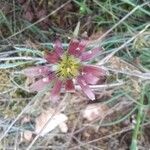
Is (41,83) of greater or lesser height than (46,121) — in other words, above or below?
above

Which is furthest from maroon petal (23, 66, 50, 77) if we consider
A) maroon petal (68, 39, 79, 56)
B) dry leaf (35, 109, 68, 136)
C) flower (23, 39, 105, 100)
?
dry leaf (35, 109, 68, 136)

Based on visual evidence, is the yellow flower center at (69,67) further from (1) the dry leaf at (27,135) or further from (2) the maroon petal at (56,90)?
(1) the dry leaf at (27,135)

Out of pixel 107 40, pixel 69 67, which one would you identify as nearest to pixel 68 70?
pixel 69 67

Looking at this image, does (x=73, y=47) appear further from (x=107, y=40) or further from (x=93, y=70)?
(x=107, y=40)

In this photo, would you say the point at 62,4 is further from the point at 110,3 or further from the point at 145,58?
the point at 145,58

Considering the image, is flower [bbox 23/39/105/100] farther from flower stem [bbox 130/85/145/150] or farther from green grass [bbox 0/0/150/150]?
flower stem [bbox 130/85/145/150]

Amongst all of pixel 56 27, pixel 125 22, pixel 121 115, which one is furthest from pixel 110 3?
pixel 121 115
